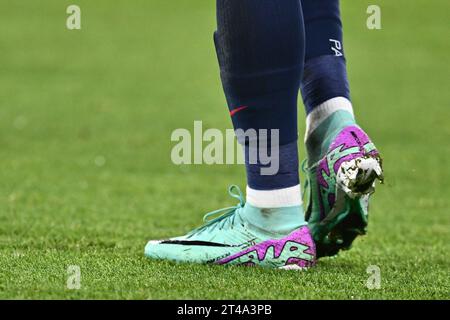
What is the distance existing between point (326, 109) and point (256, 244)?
0.37m

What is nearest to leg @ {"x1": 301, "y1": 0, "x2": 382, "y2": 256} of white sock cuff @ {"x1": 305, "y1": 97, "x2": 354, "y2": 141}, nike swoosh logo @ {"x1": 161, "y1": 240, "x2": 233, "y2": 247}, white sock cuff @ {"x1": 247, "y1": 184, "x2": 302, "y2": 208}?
white sock cuff @ {"x1": 305, "y1": 97, "x2": 354, "y2": 141}

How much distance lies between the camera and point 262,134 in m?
1.91

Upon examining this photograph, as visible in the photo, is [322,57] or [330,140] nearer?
[330,140]

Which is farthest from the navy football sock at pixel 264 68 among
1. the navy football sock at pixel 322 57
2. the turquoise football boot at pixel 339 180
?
the navy football sock at pixel 322 57

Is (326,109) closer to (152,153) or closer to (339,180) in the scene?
(339,180)

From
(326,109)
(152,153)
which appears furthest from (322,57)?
(152,153)

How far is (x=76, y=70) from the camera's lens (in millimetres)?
7633

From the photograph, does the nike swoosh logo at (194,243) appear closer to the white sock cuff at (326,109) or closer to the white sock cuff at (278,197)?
the white sock cuff at (278,197)

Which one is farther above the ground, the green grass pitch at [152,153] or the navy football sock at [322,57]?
the navy football sock at [322,57]

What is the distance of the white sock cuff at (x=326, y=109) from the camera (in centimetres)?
212

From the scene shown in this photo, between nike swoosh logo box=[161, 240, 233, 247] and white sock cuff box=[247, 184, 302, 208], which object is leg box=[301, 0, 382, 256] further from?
nike swoosh logo box=[161, 240, 233, 247]

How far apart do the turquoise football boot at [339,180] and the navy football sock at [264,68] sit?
12cm

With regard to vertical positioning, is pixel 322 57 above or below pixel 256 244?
above
